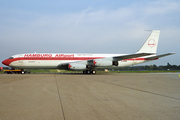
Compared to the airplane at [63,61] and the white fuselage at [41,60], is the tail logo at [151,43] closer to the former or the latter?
the airplane at [63,61]

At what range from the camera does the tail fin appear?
29.9m

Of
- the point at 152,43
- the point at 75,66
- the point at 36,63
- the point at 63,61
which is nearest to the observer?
the point at 75,66

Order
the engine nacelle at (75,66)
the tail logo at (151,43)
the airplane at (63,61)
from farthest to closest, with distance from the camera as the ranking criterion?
the tail logo at (151,43), the airplane at (63,61), the engine nacelle at (75,66)

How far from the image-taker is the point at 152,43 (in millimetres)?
30047

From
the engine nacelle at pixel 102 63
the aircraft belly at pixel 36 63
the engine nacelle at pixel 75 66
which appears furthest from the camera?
the aircraft belly at pixel 36 63

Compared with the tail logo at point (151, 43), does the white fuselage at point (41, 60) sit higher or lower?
lower

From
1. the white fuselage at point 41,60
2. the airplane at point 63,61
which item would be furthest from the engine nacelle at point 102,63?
the white fuselage at point 41,60

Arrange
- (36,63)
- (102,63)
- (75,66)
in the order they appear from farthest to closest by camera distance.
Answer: (36,63) < (102,63) < (75,66)

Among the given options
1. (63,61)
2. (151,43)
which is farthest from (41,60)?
(151,43)

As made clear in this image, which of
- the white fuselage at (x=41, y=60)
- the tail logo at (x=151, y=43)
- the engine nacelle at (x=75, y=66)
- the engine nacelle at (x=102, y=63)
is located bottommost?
the engine nacelle at (x=75, y=66)

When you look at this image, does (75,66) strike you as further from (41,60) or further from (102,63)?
(41,60)

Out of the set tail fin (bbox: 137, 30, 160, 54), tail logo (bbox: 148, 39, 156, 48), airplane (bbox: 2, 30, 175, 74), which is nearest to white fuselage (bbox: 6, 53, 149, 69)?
airplane (bbox: 2, 30, 175, 74)

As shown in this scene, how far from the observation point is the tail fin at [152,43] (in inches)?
1176

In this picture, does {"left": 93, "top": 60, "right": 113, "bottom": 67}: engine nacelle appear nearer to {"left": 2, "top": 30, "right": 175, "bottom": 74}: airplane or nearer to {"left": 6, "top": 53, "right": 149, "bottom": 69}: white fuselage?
{"left": 2, "top": 30, "right": 175, "bottom": 74}: airplane
